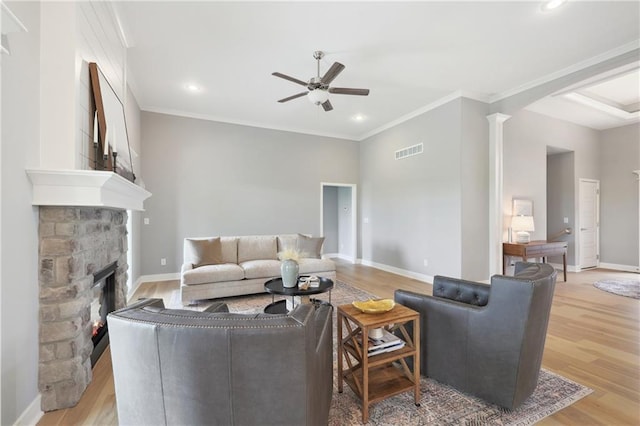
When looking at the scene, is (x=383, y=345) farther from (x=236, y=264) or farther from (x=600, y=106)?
(x=600, y=106)

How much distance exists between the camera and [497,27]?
9.52 ft

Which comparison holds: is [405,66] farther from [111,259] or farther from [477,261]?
[111,259]

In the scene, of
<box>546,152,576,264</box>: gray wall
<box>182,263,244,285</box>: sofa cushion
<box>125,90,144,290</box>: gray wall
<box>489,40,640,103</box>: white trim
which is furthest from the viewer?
<box>546,152,576,264</box>: gray wall

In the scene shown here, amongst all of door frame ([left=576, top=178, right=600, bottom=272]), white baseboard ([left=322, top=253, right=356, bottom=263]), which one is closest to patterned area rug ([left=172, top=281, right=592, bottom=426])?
white baseboard ([left=322, top=253, right=356, bottom=263])

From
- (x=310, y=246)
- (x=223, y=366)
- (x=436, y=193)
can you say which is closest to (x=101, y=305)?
(x=223, y=366)

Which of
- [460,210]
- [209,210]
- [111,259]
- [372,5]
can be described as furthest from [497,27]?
[209,210]

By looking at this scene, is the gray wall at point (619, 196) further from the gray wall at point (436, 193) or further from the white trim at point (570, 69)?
the gray wall at point (436, 193)

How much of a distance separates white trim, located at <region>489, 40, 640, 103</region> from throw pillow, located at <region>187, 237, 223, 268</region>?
515 centimetres

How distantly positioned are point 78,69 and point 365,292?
4.14 meters

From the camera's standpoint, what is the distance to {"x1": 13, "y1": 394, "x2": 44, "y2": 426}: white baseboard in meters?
1.54

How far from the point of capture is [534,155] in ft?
17.7

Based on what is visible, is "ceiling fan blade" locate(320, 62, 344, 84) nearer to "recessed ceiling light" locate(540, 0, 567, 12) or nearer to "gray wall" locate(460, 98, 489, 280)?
"recessed ceiling light" locate(540, 0, 567, 12)

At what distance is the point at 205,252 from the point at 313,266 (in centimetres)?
167

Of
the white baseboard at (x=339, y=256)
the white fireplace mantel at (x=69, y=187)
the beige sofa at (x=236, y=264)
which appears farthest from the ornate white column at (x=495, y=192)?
the white fireplace mantel at (x=69, y=187)
